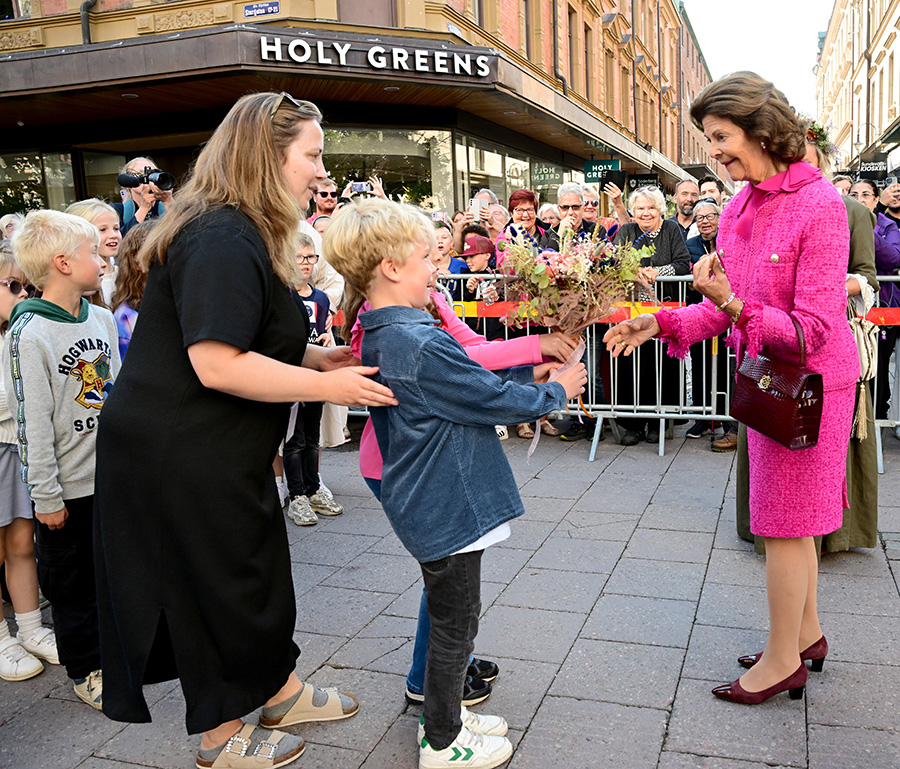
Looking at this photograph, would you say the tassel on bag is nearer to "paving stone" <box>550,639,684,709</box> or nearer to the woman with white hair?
"paving stone" <box>550,639,684,709</box>

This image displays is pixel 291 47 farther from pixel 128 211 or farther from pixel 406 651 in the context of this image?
pixel 406 651

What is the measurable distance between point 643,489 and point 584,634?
2.40 meters

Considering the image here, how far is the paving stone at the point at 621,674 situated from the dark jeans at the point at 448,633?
0.67 meters

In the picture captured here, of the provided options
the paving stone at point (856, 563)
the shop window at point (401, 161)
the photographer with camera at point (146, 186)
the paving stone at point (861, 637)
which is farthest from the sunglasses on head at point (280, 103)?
the shop window at point (401, 161)

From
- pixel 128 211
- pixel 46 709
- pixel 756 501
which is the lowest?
pixel 46 709

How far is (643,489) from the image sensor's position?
19.0 ft

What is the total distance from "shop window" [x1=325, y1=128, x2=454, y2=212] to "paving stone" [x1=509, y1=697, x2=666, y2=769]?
13357 millimetres

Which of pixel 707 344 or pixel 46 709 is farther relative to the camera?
pixel 707 344

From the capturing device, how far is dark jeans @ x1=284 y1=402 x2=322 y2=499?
18.1 feet

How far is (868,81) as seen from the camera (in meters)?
40.6

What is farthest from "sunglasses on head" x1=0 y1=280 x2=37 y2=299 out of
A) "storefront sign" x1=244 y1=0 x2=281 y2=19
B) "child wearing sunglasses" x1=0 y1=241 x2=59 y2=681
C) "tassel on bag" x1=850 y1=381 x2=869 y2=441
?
"storefront sign" x1=244 y1=0 x2=281 y2=19

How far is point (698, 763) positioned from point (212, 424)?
1.86 m

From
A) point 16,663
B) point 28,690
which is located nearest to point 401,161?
point 16,663

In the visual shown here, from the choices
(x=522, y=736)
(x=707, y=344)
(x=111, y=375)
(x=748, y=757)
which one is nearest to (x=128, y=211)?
(x=111, y=375)
